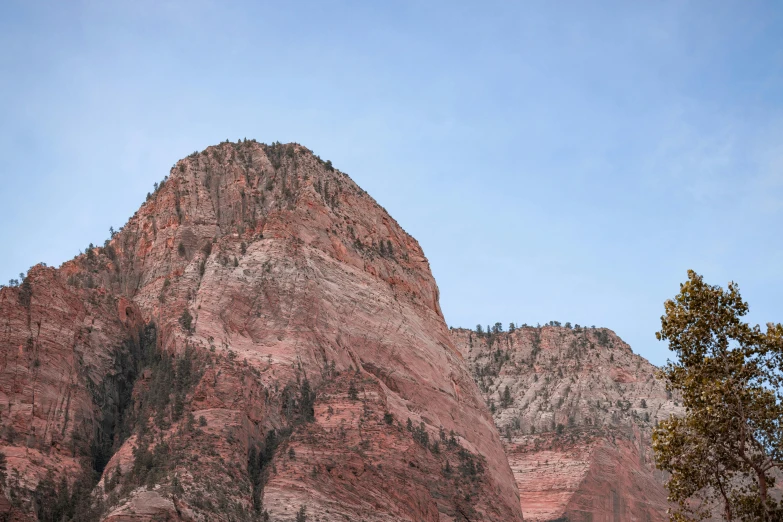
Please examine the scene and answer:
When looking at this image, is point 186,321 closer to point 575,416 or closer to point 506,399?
point 575,416

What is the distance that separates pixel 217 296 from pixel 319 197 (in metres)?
19.4

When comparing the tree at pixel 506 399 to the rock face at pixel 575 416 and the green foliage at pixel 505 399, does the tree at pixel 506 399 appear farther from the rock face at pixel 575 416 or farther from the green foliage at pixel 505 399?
the rock face at pixel 575 416

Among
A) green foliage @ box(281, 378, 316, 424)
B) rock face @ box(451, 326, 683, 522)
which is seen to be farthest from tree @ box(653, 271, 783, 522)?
rock face @ box(451, 326, 683, 522)

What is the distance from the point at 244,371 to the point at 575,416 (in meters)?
78.6

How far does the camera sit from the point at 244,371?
2980 inches

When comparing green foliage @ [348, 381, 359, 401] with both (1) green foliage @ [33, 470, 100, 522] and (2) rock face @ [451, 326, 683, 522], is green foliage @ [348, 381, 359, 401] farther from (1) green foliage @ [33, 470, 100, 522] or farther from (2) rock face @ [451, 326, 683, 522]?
(2) rock face @ [451, 326, 683, 522]

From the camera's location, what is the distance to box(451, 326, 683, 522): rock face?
5089 inches

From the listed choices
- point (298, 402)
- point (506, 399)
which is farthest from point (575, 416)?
point (298, 402)

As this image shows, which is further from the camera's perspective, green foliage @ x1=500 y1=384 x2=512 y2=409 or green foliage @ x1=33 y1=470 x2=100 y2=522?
green foliage @ x1=500 y1=384 x2=512 y2=409

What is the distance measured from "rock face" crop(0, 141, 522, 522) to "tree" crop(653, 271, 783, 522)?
30.4 meters

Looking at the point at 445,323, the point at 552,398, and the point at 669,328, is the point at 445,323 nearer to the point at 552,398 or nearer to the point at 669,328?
the point at 552,398

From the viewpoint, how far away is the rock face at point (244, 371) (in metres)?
66.9

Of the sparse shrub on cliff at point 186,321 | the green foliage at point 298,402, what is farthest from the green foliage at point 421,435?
the sparse shrub on cliff at point 186,321

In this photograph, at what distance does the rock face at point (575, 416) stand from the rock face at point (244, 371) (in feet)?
102
